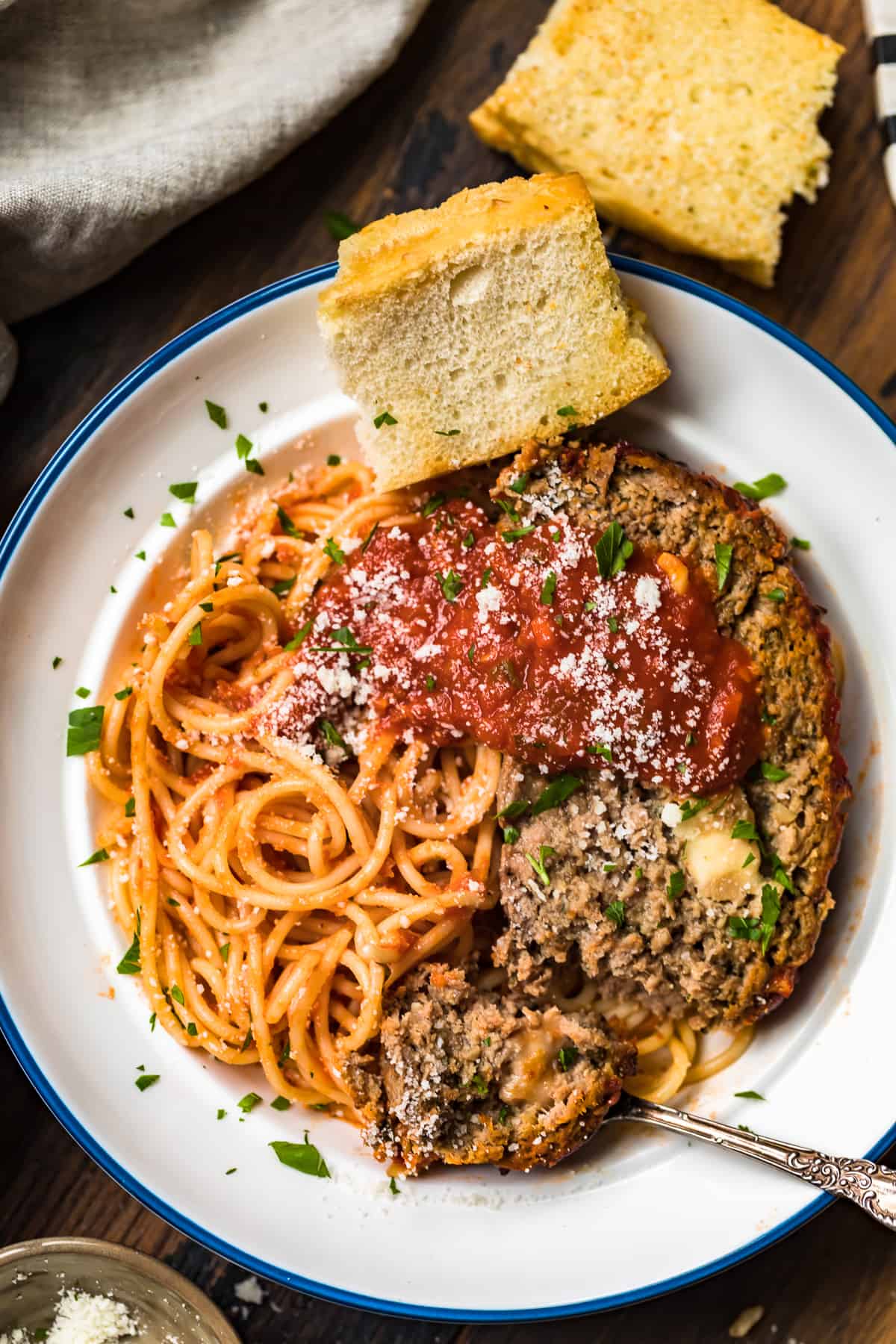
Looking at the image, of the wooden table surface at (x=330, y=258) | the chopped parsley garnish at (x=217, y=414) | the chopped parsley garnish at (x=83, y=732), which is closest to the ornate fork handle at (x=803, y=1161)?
the wooden table surface at (x=330, y=258)

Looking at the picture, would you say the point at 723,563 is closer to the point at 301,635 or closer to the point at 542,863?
the point at 542,863

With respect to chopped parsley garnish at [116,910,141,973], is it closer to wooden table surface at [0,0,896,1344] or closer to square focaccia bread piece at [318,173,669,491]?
wooden table surface at [0,0,896,1344]

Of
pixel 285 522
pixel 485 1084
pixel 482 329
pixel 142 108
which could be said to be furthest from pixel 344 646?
pixel 142 108

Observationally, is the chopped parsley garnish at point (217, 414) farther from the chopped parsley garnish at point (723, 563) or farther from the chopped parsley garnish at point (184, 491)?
the chopped parsley garnish at point (723, 563)

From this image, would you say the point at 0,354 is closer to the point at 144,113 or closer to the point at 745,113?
the point at 144,113

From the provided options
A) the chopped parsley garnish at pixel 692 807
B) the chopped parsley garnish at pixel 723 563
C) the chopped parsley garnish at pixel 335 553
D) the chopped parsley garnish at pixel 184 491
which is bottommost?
the chopped parsley garnish at pixel 184 491

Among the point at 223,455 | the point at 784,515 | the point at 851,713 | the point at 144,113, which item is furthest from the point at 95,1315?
the point at 144,113

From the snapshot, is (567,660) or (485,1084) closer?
(567,660)
